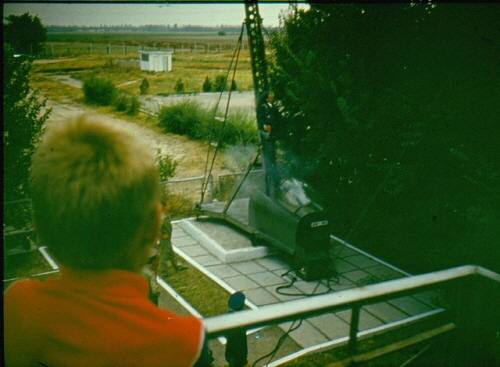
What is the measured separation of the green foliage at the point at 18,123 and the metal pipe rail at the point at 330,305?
552cm

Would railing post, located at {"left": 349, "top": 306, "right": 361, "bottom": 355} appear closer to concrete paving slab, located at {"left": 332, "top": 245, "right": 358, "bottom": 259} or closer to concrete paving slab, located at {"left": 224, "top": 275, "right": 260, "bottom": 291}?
concrete paving slab, located at {"left": 224, "top": 275, "right": 260, "bottom": 291}

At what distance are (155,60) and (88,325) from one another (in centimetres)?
477

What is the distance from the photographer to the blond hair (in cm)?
80

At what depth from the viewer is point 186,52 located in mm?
5984

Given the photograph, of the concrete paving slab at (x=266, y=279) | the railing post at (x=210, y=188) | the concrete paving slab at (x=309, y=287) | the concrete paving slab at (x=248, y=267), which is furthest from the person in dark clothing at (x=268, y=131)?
the railing post at (x=210, y=188)

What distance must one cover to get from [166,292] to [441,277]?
5.55 metres

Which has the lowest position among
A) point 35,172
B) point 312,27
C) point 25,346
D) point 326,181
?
point 326,181

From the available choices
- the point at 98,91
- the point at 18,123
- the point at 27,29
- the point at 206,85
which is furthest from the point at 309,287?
the point at 206,85

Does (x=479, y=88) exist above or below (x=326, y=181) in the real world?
above

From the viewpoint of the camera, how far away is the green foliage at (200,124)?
14.3 meters

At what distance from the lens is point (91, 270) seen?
84 centimetres

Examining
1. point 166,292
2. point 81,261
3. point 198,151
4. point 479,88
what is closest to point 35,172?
point 81,261

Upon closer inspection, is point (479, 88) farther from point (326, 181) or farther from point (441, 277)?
point (326, 181)

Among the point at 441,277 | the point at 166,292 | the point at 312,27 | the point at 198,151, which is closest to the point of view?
the point at 441,277
